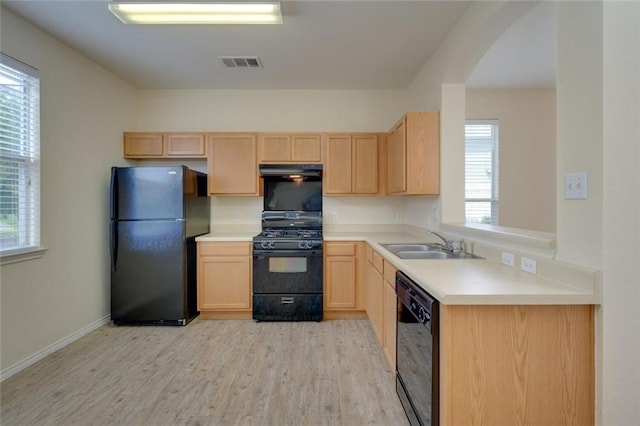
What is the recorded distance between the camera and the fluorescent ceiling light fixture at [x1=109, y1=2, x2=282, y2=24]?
2223 millimetres

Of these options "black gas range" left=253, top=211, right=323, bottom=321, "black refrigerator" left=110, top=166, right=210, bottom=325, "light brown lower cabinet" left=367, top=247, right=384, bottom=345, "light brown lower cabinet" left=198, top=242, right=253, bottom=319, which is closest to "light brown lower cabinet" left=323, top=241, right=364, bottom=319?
"black gas range" left=253, top=211, right=323, bottom=321

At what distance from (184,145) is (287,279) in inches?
80.8

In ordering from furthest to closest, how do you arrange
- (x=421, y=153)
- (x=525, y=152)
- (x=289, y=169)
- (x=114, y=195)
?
1. (x=525, y=152)
2. (x=289, y=169)
3. (x=114, y=195)
4. (x=421, y=153)

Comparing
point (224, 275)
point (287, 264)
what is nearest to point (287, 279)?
point (287, 264)

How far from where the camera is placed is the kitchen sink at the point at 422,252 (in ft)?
7.54

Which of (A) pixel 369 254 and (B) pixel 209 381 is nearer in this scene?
(B) pixel 209 381

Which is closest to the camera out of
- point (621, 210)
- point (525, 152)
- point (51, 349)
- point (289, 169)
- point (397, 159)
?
point (621, 210)

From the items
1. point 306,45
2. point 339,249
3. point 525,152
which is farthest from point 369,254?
point 525,152

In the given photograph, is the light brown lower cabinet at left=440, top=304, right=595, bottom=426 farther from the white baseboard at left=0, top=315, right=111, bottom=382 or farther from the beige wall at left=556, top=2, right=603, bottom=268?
the white baseboard at left=0, top=315, right=111, bottom=382

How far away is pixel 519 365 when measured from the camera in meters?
1.30

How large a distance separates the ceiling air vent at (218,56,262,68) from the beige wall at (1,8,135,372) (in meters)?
1.40

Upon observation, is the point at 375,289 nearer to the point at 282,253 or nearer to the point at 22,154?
the point at 282,253

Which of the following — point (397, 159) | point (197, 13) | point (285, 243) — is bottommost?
point (285, 243)

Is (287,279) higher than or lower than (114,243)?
lower
